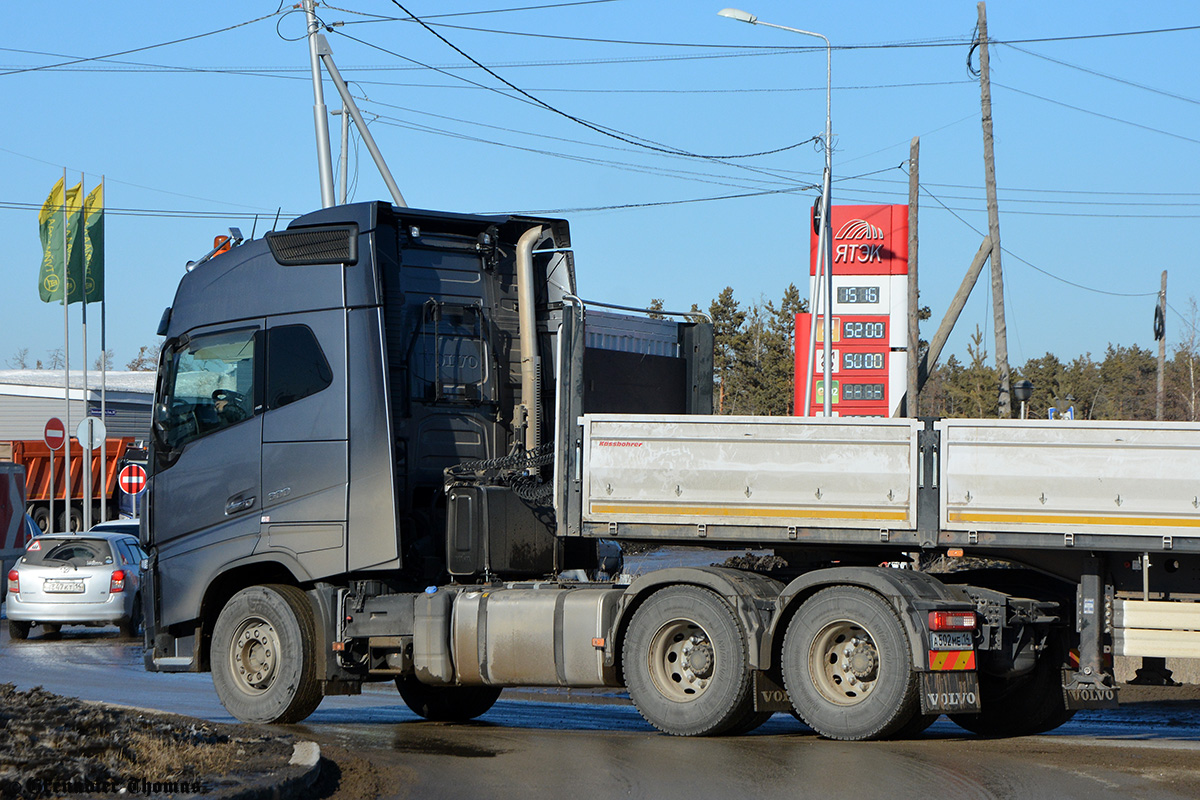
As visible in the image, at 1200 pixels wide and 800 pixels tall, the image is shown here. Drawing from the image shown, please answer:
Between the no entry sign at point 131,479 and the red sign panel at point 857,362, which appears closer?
the no entry sign at point 131,479

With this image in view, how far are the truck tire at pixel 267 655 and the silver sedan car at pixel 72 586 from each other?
345 inches

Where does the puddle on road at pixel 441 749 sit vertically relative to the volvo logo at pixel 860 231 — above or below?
below

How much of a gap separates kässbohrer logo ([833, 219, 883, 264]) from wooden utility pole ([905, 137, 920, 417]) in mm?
16707

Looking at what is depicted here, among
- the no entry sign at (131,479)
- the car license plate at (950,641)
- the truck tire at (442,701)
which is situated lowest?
the truck tire at (442,701)

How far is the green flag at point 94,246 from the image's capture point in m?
38.1

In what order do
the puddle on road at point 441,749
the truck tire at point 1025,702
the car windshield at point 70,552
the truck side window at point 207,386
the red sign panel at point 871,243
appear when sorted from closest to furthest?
the puddle on road at point 441,749 → the truck tire at point 1025,702 → the truck side window at point 207,386 → the car windshield at point 70,552 → the red sign panel at point 871,243

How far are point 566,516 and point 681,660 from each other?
1.33 meters

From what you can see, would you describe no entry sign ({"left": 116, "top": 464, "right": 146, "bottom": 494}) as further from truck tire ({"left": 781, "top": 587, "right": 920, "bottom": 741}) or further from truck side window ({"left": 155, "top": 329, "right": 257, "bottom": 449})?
truck tire ({"left": 781, "top": 587, "right": 920, "bottom": 741})

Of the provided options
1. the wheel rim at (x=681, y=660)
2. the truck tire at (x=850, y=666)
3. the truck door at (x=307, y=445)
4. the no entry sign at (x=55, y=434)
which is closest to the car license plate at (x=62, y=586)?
the no entry sign at (x=55, y=434)

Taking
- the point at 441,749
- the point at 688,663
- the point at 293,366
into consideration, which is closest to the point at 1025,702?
the point at 688,663

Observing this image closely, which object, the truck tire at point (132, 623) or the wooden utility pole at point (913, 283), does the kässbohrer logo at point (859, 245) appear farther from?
the truck tire at point (132, 623)

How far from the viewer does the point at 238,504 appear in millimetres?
11219

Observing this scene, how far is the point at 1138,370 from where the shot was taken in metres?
102
